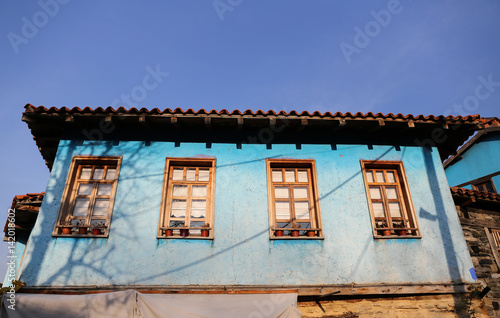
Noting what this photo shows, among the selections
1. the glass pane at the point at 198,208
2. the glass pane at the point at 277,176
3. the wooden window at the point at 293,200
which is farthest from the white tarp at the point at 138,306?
the glass pane at the point at 277,176

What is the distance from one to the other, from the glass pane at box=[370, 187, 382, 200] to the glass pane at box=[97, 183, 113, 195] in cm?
577

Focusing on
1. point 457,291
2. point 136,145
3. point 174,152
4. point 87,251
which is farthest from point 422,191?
point 87,251

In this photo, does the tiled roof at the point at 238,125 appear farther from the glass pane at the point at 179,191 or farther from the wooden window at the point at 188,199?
the glass pane at the point at 179,191

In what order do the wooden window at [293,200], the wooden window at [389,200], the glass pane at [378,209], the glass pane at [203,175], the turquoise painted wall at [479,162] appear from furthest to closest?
the turquoise painted wall at [479,162] < the glass pane at [203,175] < the glass pane at [378,209] < the wooden window at [389,200] < the wooden window at [293,200]

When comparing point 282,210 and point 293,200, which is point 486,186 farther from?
point 282,210

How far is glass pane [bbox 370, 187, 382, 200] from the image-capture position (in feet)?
23.4

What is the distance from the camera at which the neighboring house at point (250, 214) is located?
599 cm

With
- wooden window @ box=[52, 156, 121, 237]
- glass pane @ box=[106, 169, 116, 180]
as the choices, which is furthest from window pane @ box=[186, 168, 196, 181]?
glass pane @ box=[106, 169, 116, 180]

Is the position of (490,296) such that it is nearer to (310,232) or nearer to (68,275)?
(310,232)

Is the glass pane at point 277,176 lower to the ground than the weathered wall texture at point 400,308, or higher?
higher

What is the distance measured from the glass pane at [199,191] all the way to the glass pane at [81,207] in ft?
7.40

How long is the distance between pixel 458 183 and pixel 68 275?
1506 cm

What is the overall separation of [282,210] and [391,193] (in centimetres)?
257

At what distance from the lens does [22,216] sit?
30.6 feet
